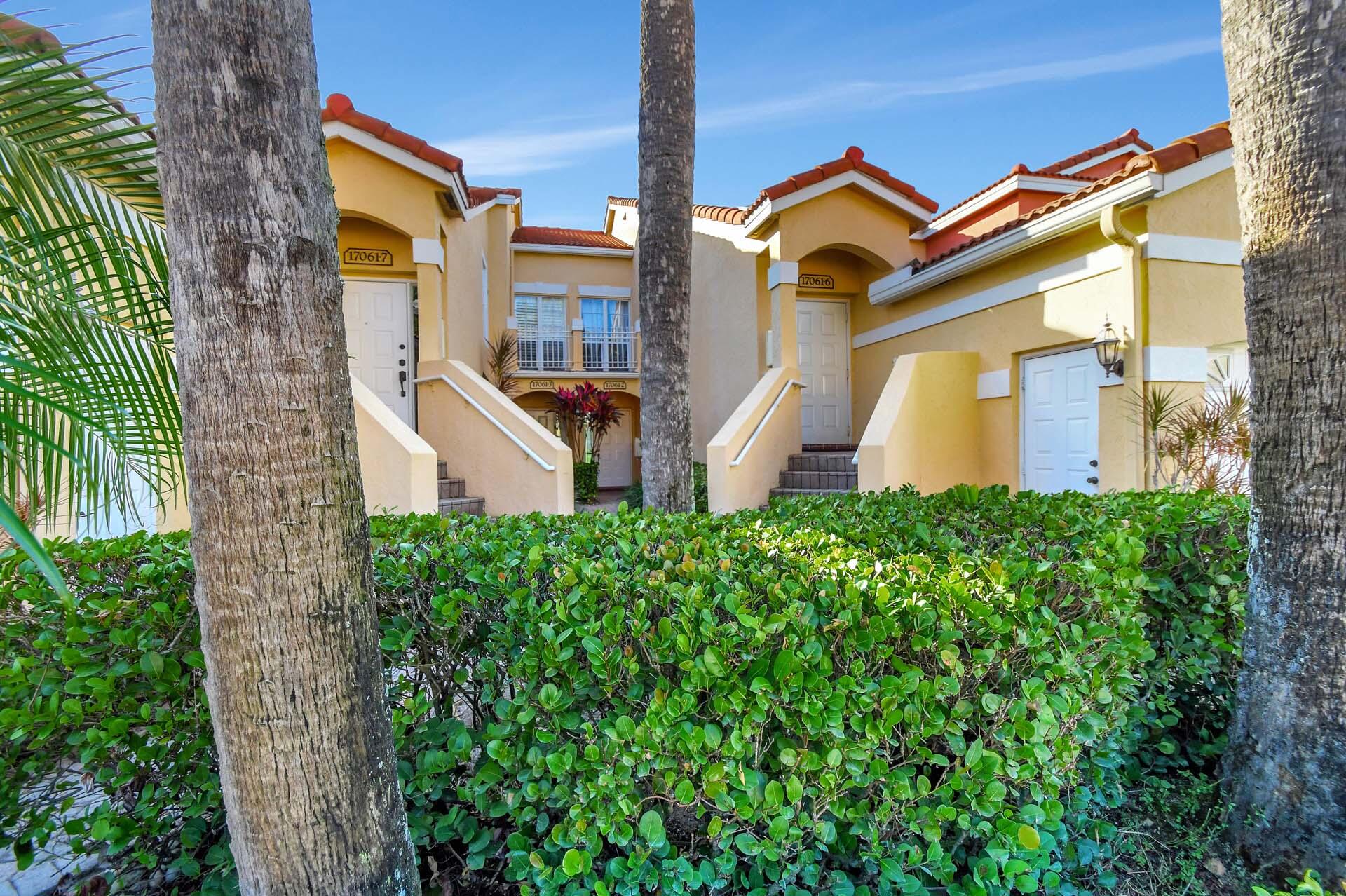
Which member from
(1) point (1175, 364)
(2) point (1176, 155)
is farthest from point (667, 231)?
(1) point (1175, 364)

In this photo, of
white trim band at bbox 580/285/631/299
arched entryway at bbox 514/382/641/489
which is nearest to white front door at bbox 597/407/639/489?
arched entryway at bbox 514/382/641/489

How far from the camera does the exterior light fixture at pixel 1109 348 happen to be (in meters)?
6.28

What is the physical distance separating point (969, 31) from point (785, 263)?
3934 millimetres

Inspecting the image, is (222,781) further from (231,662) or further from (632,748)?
(632,748)

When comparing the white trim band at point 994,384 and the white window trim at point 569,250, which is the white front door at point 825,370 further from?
the white window trim at point 569,250

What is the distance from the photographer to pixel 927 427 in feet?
25.8

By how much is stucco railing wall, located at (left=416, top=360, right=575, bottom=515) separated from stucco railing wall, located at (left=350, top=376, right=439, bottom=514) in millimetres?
1320

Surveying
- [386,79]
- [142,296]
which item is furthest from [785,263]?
[142,296]

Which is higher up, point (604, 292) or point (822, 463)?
point (604, 292)

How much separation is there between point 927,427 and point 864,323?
3217 millimetres

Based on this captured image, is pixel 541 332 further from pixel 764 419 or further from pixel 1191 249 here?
pixel 1191 249

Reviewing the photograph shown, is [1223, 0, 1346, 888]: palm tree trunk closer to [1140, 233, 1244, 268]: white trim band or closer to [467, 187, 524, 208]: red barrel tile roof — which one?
[1140, 233, 1244, 268]: white trim band

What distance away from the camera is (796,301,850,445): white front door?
10469 mm

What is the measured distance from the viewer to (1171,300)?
20.2 ft
